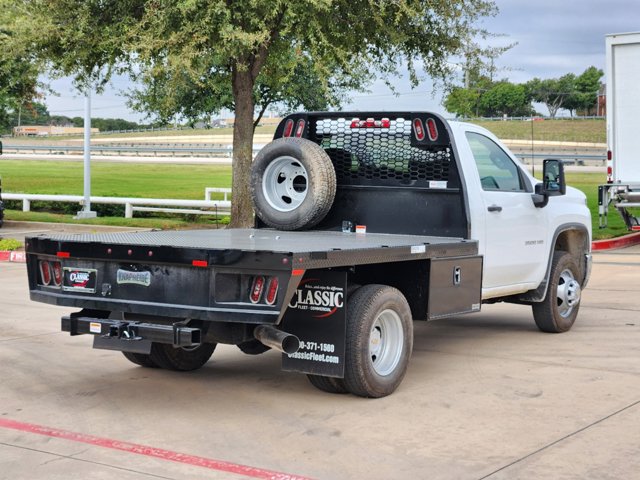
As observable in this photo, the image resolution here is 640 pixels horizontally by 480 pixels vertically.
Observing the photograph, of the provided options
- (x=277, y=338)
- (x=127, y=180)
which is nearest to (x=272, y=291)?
(x=277, y=338)

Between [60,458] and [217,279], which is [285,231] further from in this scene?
[60,458]

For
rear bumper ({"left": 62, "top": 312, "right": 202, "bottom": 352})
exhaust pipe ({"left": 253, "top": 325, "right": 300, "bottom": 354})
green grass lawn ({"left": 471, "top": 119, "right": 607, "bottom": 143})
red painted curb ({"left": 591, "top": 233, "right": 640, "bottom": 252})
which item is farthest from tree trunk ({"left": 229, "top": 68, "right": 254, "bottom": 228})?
green grass lawn ({"left": 471, "top": 119, "right": 607, "bottom": 143})

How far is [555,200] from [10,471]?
636 cm

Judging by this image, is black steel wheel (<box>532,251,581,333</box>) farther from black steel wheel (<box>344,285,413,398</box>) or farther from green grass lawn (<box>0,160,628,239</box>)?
green grass lawn (<box>0,160,628,239</box>)

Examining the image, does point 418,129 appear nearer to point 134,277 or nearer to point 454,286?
point 454,286

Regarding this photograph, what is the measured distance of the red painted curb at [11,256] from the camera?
17891 mm

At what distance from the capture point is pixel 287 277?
644 centimetres

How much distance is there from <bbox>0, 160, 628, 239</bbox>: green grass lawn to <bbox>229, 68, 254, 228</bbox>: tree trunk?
3.57 meters

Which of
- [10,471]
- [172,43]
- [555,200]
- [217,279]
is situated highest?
[172,43]

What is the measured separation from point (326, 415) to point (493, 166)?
3443 mm

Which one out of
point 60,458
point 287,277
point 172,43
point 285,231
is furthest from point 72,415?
point 172,43

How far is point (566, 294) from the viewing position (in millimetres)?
10281

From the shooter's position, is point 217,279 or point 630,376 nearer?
point 217,279

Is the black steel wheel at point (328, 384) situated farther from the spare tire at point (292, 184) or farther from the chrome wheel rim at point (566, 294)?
the chrome wheel rim at point (566, 294)
